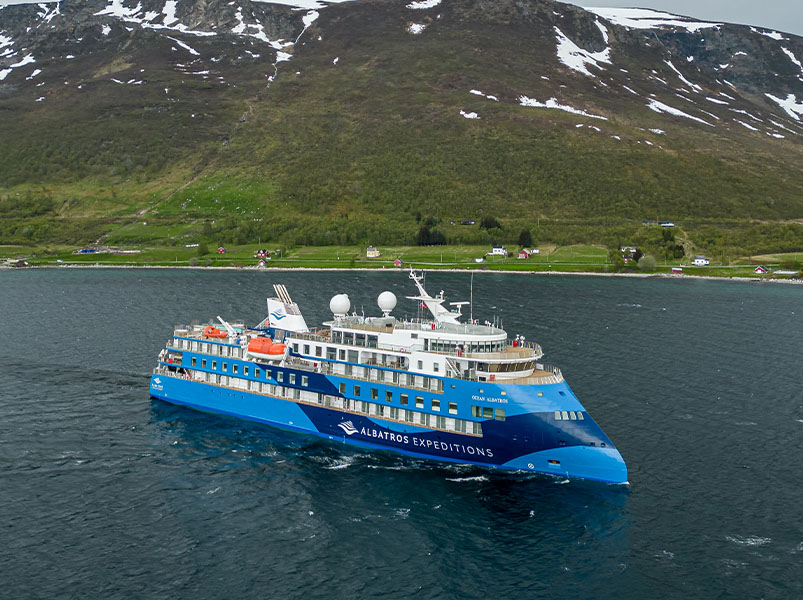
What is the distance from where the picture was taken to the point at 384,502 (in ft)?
147

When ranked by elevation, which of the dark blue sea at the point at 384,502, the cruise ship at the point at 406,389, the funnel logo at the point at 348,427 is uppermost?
the cruise ship at the point at 406,389

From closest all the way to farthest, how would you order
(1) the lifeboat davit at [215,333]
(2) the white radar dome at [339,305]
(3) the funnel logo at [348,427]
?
(3) the funnel logo at [348,427]
(2) the white radar dome at [339,305]
(1) the lifeboat davit at [215,333]

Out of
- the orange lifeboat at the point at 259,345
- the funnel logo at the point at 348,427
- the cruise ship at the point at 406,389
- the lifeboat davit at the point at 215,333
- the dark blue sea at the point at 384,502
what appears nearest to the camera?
the dark blue sea at the point at 384,502

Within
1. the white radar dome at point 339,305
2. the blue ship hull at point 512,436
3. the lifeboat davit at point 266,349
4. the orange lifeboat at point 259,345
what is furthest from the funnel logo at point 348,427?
the white radar dome at point 339,305

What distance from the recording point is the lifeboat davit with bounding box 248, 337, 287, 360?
58.2 m

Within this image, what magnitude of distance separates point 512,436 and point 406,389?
8.53m

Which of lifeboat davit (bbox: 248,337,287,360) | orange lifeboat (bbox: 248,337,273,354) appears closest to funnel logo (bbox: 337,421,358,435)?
lifeboat davit (bbox: 248,337,287,360)

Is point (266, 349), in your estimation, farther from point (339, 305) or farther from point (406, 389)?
point (406, 389)

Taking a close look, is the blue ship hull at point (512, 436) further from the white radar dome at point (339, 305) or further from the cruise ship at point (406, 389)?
the white radar dome at point (339, 305)

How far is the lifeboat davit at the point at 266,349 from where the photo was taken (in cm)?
5822

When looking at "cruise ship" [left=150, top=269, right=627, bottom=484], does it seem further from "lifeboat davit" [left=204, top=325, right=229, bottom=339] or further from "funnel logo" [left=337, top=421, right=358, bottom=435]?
"lifeboat davit" [left=204, top=325, right=229, bottom=339]

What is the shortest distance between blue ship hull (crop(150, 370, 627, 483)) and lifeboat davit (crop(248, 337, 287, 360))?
15.7 ft

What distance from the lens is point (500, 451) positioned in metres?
48.2

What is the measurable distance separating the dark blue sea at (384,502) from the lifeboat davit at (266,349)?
6.23 metres
